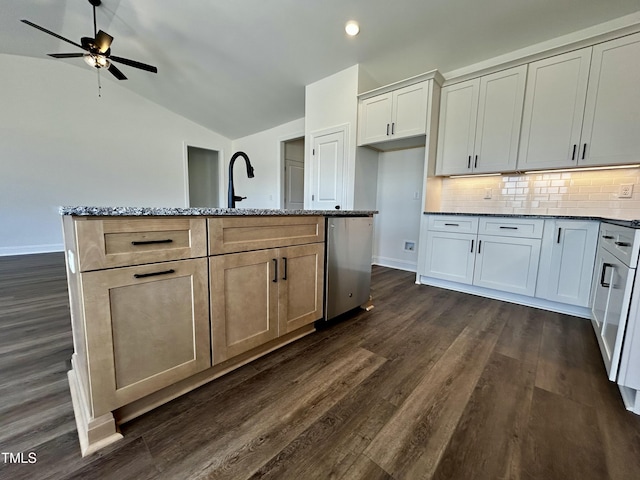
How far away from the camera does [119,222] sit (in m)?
0.93

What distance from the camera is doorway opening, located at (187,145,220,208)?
22.1 feet

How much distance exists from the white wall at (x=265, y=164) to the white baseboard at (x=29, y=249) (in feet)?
11.2

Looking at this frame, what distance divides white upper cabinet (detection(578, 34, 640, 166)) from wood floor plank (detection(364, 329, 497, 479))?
2.14m

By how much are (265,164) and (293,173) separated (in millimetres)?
645

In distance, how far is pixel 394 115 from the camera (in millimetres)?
3154

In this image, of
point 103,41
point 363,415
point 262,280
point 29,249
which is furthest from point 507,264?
point 29,249

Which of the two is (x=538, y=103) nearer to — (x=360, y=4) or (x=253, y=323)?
(x=360, y=4)

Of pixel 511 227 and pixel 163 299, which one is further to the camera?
pixel 511 227

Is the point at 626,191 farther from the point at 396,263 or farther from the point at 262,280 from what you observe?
the point at 262,280

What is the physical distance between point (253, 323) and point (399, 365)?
2.88 ft

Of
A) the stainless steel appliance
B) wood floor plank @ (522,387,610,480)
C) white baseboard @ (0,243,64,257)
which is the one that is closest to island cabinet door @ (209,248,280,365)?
wood floor plank @ (522,387,610,480)

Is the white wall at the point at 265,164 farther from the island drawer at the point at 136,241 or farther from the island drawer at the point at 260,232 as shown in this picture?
the island drawer at the point at 136,241

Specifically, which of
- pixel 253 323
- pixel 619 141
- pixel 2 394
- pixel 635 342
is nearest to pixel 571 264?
pixel 619 141

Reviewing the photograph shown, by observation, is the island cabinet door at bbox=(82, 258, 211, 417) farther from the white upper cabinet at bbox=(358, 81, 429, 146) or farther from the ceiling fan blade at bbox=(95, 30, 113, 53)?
the ceiling fan blade at bbox=(95, 30, 113, 53)
